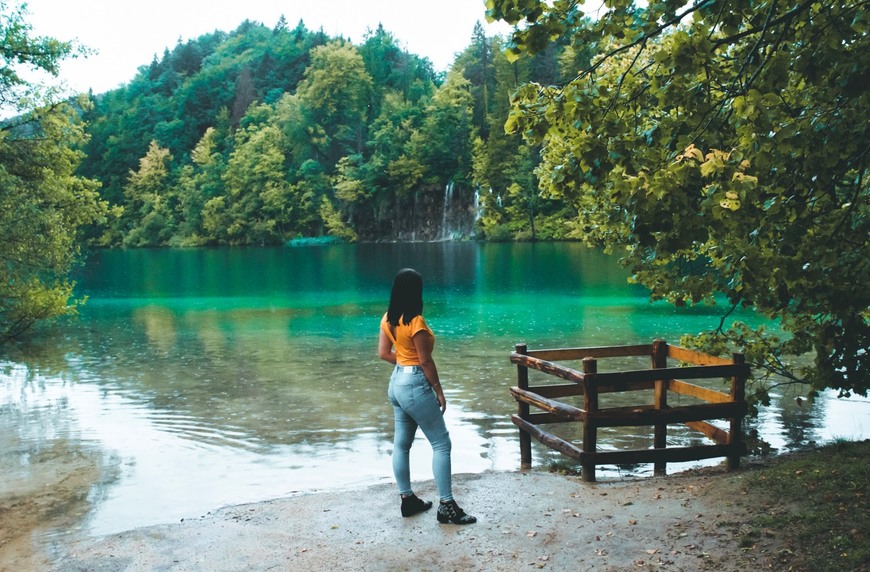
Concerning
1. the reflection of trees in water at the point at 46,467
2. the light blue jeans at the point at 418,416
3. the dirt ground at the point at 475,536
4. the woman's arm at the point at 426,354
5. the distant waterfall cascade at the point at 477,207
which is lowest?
the reflection of trees in water at the point at 46,467

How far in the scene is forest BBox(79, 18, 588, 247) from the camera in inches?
4240

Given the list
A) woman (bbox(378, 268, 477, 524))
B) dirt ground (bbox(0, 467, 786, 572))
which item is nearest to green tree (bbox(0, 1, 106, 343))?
dirt ground (bbox(0, 467, 786, 572))

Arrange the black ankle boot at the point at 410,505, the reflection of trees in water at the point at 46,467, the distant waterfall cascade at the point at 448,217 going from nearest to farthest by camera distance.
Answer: the black ankle boot at the point at 410,505 → the reflection of trees in water at the point at 46,467 → the distant waterfall cascade at the point at 448,217

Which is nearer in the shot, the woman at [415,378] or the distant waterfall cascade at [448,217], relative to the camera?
the woman at [415,378]

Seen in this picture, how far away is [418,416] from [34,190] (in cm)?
2258

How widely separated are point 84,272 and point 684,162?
220 ft

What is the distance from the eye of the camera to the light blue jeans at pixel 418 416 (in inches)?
272

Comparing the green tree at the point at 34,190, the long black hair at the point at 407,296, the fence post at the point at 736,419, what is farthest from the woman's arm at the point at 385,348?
the green tree at the point at 34,190

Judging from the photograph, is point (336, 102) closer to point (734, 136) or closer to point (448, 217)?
point (448, 217)

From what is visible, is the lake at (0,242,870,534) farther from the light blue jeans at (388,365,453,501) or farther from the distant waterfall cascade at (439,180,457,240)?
the distant waterfall cascade at (439,180,457,240)

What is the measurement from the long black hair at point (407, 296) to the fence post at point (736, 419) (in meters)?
3.96

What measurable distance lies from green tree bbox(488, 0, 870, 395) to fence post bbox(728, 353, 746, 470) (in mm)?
1519

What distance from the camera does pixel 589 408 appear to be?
27.3 ft

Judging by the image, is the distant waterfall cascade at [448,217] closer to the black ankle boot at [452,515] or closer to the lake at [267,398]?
the lake at [267,398]
